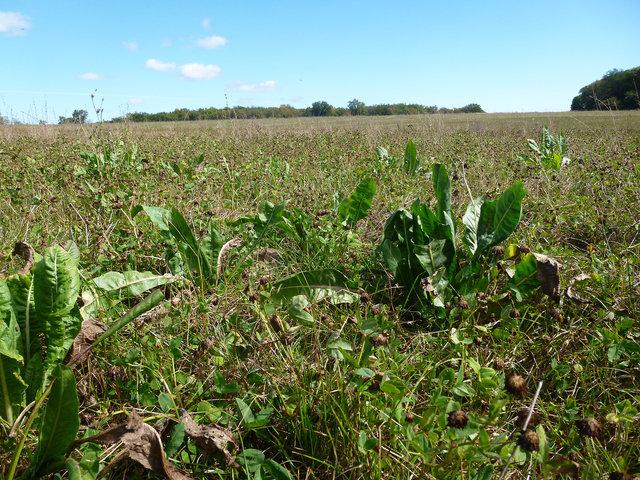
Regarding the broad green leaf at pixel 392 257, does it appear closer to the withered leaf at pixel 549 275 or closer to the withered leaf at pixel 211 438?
the withered leaf at pixel 549 275

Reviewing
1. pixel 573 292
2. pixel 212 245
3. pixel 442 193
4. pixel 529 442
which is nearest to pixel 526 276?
pixel 573 292

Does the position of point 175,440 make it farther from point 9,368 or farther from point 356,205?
point 356,205

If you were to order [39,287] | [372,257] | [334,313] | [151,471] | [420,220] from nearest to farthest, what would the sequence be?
[151,471]
[39,287]
[334,313]
[420,220]
[372,257]

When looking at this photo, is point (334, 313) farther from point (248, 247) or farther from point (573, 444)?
point (573, 444)

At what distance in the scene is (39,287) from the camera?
146 cm

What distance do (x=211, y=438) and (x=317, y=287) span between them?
2.83 feet

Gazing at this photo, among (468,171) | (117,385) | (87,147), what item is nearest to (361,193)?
(117,385)

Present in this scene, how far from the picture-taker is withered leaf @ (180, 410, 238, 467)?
1268mm

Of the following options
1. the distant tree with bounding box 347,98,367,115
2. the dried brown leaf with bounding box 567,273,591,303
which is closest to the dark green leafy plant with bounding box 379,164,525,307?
the dried brown leaf with bounding box 567,273,591,303

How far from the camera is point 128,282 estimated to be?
2033 millimetres

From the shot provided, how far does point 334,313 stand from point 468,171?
3196mm

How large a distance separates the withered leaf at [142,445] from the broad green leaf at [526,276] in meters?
1.46

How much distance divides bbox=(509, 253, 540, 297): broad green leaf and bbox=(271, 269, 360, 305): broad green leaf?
673mm

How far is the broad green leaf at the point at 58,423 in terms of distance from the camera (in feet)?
3.89
